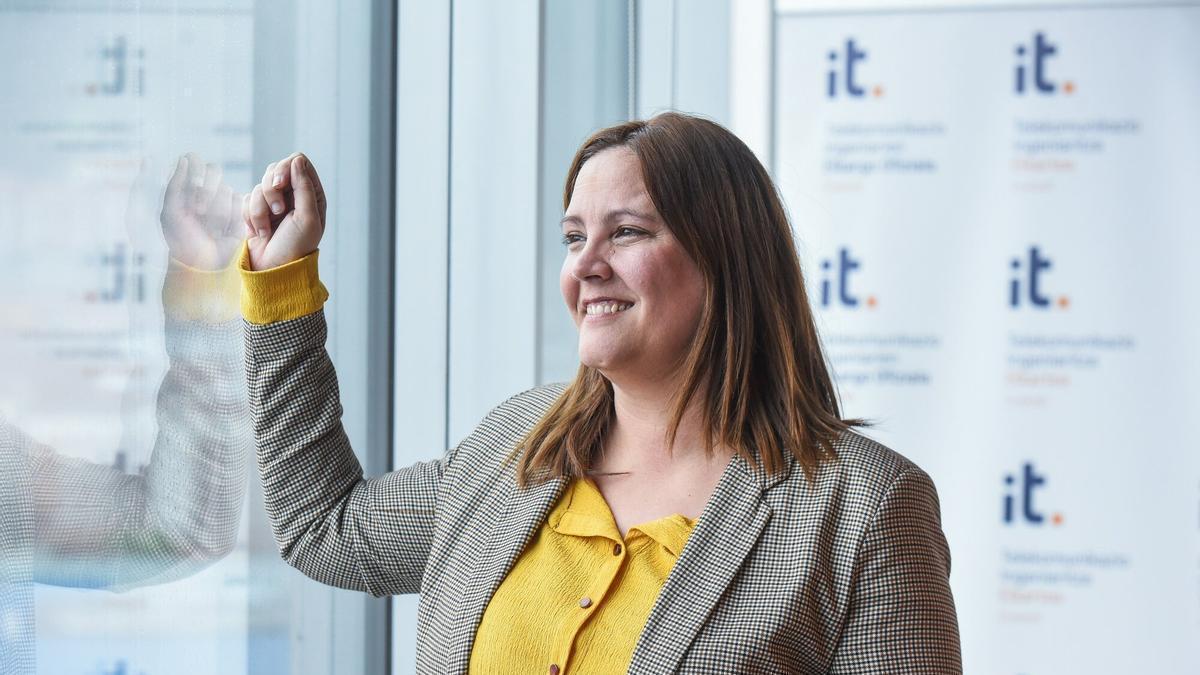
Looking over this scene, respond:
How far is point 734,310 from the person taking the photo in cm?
150

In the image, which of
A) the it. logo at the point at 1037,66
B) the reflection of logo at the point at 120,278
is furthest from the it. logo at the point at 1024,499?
the reflection of logo at the point at 120,278

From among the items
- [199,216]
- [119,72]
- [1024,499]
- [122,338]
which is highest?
[119,72]

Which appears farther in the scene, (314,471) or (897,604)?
(314,471)

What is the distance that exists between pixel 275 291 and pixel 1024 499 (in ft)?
8.70

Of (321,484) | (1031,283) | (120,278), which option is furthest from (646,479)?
(1031,283)

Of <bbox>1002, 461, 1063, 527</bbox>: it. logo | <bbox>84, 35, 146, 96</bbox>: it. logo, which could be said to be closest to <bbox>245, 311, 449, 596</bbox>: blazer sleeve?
<bbox>84, 35, 146, 96</bbox>: it. logo

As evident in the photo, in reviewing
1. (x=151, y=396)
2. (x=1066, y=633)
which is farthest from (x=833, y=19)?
(x=151, y=396)

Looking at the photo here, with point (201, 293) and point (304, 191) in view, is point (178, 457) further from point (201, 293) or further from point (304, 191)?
point (304, 191)

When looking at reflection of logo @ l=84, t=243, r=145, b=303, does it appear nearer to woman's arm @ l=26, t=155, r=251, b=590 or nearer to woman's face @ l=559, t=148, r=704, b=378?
woman's arm @ l=26, t=155, r=251, b=590

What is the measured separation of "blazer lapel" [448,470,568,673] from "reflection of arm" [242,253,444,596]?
132 millimetres

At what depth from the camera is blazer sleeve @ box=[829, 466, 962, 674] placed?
1.29m

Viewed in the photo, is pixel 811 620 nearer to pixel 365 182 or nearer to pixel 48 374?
pixel 48 374

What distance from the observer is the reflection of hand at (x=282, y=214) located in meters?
1.46

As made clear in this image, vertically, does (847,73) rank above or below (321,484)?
above
